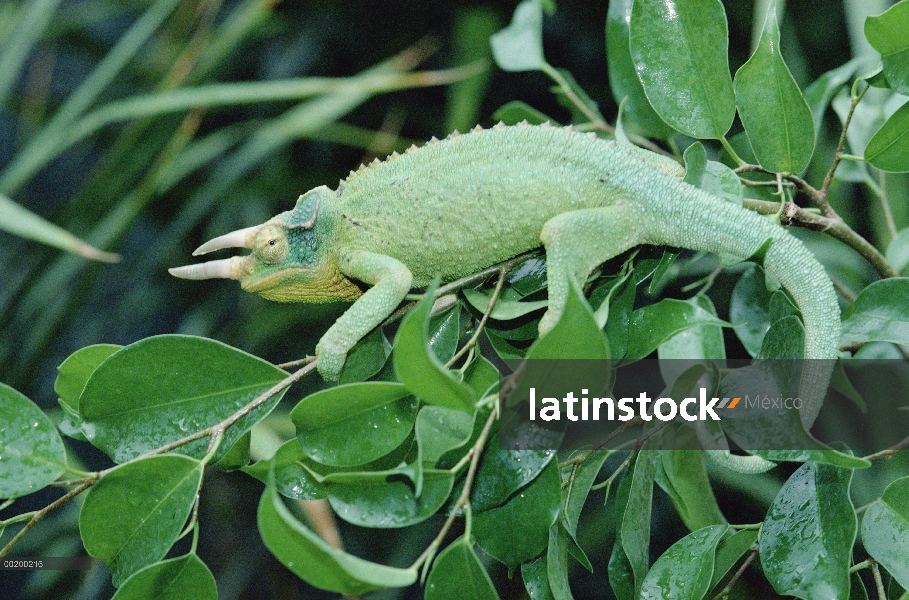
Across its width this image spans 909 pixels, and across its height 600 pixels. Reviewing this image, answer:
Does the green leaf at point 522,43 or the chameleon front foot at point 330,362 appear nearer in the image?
the chameleon front foot at point 330,362

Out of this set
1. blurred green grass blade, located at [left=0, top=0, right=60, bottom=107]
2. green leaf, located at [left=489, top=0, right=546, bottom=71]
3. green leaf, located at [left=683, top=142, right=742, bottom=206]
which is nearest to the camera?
green leaf, located at [left=683, top=142, right=742, bottom=206]

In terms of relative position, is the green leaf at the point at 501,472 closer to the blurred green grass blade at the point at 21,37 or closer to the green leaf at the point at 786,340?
the green leaf at the point at 786,340

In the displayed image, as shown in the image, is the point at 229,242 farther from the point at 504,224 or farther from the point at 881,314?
the point at 881,314

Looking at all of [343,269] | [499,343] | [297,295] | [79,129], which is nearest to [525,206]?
[499,343]

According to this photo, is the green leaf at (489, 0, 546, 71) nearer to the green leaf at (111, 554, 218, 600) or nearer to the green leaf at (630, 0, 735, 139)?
the green leaf at (630, 0, 735, 139)

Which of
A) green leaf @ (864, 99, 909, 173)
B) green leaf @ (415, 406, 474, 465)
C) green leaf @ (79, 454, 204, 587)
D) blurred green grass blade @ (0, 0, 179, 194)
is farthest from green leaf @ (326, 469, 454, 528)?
blurred green grass blade @ (0, 0, 179, 194)

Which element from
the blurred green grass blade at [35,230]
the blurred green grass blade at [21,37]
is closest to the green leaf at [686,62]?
the blurred green grass blade at [35,230]

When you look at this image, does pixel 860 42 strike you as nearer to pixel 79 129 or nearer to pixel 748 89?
pixel 748 89
